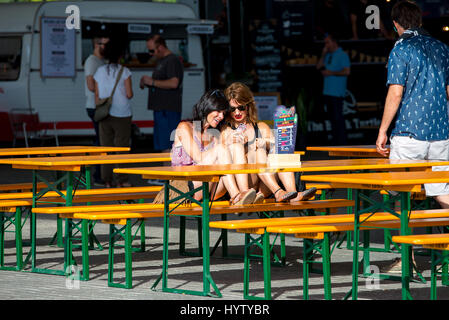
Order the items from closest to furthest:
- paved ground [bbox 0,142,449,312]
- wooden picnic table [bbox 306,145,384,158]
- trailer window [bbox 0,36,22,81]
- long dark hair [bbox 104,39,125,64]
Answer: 1. paved ground [bbox 0,142,449,312]
2. wooden picnic table [bbox 306,145,384,158]
3. long dark hair [bbox 104,39,125,64]
4. trailer window [bbox 0,36,22,81]

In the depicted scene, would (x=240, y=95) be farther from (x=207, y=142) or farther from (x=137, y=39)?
(x=137, y=39)

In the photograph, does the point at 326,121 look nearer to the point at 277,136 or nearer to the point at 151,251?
the point at 151,251

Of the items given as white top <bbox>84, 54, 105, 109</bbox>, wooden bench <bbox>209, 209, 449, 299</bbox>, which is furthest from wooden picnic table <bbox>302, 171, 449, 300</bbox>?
white top <bbox>84, 54, 105, 109</bbox>

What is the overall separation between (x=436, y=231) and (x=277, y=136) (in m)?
2.90

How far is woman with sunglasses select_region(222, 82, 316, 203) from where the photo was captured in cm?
802

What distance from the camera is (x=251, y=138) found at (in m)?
8.29

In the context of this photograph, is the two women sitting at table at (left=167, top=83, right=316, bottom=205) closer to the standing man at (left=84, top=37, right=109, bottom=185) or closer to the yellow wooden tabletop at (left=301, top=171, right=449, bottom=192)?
the yellow wooden tabletop at (left=301, top=171, right=449, bottom=192)

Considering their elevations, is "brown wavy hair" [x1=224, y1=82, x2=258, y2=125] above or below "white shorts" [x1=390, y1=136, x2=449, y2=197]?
above

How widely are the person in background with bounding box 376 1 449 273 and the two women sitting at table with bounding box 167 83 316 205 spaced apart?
798 millimetres

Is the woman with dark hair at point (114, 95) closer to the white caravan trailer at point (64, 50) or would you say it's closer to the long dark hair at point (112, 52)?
the long dark hair at point (112, 52)

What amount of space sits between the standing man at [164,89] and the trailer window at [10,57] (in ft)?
18.1

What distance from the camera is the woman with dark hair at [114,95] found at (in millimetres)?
13039

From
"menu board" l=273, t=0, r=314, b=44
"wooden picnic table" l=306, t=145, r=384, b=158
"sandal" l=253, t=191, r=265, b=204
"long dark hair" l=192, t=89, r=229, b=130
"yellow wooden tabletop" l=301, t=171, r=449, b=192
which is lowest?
"sandal" l=253, t=191, r=265, b=204

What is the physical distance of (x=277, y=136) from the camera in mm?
7410
